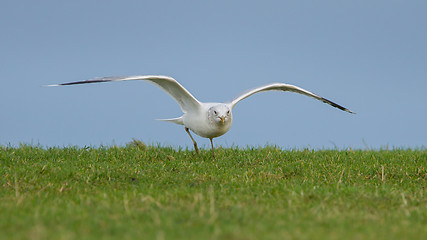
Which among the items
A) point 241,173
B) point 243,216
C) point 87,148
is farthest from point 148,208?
point 87,148

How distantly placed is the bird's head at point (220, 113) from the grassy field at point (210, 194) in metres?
0.87

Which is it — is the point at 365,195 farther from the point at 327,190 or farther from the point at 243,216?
the point at 243,216

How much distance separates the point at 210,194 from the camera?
6047 mm

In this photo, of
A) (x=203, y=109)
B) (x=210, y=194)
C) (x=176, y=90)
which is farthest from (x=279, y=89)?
(x=210, y=194)

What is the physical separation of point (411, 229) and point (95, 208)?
131 inches

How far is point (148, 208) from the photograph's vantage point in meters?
5.16

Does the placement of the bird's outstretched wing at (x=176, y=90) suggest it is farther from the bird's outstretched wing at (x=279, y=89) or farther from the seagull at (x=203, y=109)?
the bird's outstretched wing at (x=279, y=89)

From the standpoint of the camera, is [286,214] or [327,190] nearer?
[286,214]

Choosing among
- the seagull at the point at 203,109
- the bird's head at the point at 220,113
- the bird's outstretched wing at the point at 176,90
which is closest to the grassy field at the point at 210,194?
the seagull at the point at 203,109

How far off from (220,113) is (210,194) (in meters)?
→ 3.48

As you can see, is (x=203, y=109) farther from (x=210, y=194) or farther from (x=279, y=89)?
(x=210, y=194)

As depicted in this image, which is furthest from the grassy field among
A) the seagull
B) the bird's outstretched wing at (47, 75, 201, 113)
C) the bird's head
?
the bird's outstretched wing at (47, 75, 201, 113)

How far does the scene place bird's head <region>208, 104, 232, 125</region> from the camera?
9336 mm

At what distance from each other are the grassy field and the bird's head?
2.84 ft
